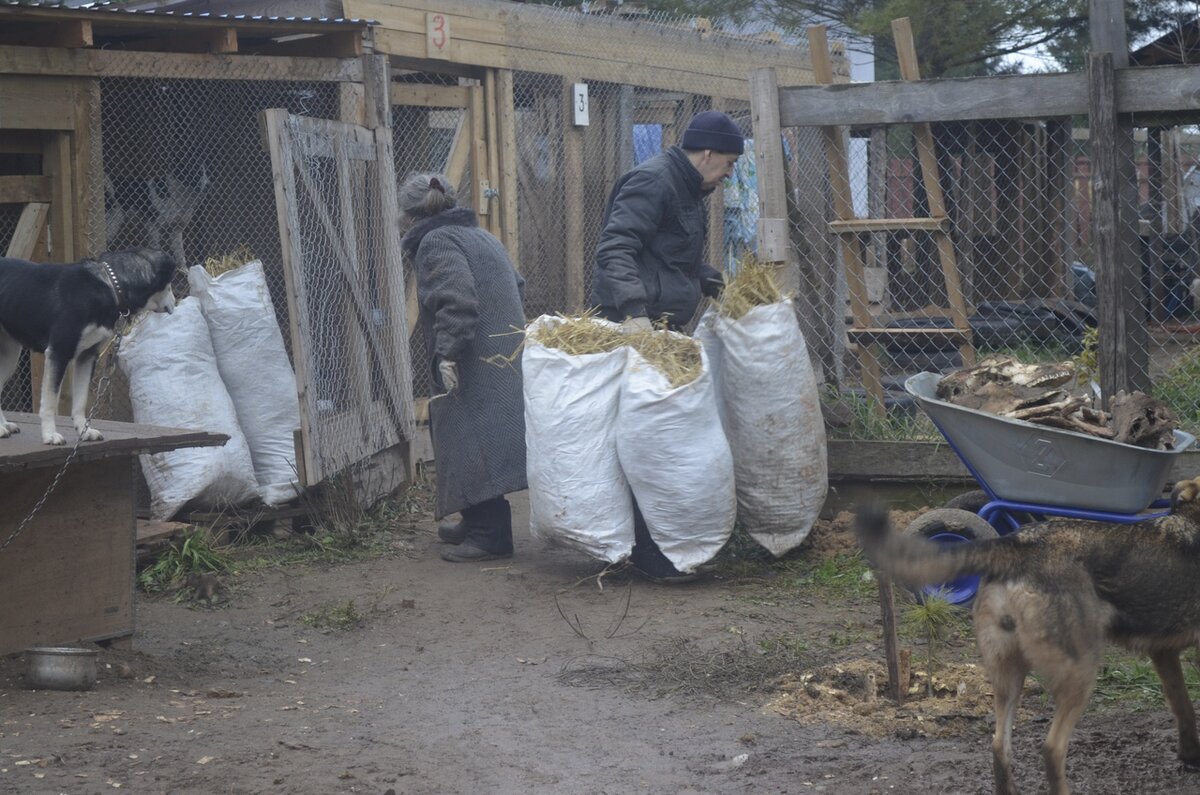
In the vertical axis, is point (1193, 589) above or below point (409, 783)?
above

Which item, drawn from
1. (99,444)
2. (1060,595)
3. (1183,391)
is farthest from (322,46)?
(1060,595)

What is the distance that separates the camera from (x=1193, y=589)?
3.58 meters

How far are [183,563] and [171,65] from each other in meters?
2.92

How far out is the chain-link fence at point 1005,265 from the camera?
739cm

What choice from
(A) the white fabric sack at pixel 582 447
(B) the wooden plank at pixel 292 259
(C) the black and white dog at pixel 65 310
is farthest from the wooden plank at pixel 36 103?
(A) the white fabric sack at pixel 582 447

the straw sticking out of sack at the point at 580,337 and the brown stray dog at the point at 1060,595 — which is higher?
the straw sticking out of sack at the point at 580,337

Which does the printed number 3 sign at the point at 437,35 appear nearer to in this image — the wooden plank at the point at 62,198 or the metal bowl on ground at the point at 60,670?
the wooden plank at the point at 62,198

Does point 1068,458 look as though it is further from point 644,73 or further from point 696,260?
point 644,73

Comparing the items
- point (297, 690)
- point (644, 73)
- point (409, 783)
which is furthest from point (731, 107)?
point (409, 783)

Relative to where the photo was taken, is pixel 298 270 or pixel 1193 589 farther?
pixel 298 270

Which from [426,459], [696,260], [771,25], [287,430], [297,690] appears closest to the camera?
[297,690]

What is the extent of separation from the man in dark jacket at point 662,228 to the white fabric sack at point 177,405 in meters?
2.24

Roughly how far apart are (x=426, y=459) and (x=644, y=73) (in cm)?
410

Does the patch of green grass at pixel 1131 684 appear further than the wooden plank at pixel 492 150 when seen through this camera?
No
